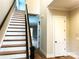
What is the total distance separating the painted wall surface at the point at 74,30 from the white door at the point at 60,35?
1.29 feet

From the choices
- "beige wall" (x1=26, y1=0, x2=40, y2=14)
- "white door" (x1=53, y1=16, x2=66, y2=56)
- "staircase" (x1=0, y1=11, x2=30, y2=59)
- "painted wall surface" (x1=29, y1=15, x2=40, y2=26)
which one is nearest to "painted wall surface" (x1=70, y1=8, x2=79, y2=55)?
"white door" (x1=53, y1=16, x2=66, y2=56)

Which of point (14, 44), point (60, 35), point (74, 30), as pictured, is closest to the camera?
point (14, 44)

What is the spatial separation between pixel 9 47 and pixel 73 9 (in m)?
3.81

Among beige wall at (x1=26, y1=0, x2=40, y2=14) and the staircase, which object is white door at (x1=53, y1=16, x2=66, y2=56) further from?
beige wall at (x1=26, y1=0, x2=40, y2=14)

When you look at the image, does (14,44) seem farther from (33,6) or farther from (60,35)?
(33,6)

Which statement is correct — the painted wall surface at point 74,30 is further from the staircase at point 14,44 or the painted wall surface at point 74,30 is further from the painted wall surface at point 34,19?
the painted wall surface at point 34,19

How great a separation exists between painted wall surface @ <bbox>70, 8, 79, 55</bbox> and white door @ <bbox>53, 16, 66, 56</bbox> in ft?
1.29

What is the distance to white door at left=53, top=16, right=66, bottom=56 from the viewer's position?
5.39 m

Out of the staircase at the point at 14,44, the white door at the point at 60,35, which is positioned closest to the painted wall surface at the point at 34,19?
the white door at the point at 60,35

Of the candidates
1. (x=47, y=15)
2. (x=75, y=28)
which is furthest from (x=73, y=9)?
(x=47, y=15)

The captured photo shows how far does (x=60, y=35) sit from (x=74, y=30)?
780 millimetres

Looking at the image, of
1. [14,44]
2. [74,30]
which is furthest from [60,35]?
[14,44]

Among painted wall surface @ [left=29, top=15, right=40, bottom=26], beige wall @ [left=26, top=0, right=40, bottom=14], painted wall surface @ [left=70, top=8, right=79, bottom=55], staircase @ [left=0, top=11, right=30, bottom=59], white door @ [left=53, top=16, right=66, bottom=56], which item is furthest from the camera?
painted wall surface @ [left=29, top=15, right=40, bottom=26]

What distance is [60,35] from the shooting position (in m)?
5.48
